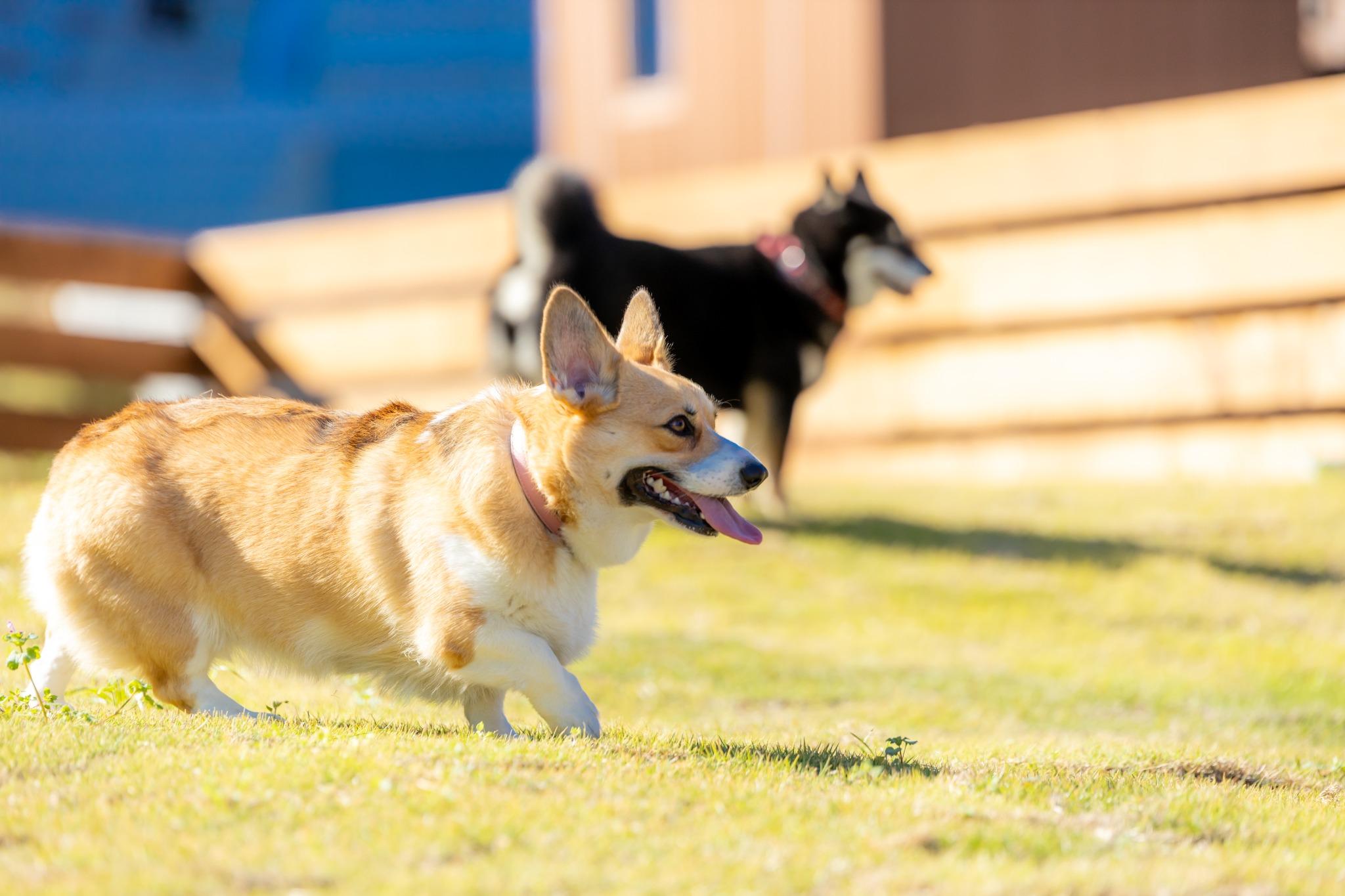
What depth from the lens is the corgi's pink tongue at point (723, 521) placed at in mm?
4254

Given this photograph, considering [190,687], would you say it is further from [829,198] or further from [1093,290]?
[1093,290]

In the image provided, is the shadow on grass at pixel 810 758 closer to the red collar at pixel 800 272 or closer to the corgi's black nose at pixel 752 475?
the corgi's black nose at pixel 752 475

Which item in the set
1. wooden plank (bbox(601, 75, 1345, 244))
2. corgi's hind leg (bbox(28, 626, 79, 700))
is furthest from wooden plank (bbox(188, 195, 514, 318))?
corgi's hind leg (bbox(28, 626, 79, 700))

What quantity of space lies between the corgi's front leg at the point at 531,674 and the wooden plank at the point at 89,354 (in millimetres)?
9729

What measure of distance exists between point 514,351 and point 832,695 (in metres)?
3.76

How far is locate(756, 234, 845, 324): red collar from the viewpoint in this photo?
9.88 metres

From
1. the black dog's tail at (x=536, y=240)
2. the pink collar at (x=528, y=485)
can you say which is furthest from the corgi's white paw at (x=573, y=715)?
the black dog's tail at (x=536, y=240)

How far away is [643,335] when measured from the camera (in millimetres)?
4930

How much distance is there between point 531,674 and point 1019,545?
18.3 feet

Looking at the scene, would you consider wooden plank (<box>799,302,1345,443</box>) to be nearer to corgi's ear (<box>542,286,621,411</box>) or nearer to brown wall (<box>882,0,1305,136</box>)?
brown wall (<box>882,0,1305,136</box>)

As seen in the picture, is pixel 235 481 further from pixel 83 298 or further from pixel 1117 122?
pixel 83 298

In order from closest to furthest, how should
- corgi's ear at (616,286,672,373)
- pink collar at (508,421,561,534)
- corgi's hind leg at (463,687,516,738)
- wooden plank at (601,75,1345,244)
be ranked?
pink collar at (508,421,561,534) → corgi's hind leg at (463,687,516,738) → corgi's ear at (616,286,672,373) → wooden plank at (601,75,1345,244)

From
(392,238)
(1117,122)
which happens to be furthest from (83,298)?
(1117,122)

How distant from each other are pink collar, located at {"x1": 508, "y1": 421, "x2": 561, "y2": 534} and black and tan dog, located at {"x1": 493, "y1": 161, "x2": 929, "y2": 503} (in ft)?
15.2
